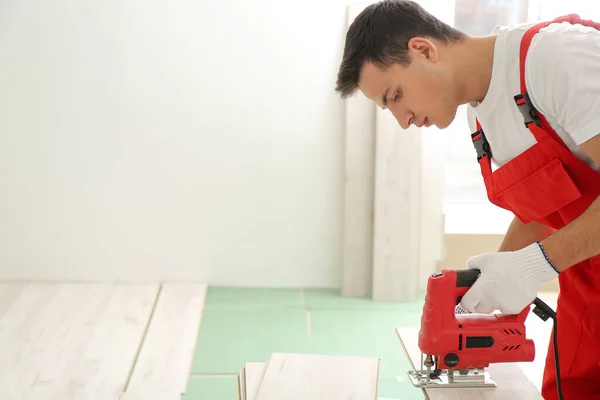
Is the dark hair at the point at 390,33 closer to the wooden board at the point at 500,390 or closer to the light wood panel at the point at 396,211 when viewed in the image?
the wooden board at the point at 500,390

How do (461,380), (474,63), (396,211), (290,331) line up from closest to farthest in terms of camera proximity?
(474,63)
(461,380)
(290,331)
(396,211)

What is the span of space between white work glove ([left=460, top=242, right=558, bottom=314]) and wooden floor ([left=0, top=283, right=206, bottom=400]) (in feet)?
4.76

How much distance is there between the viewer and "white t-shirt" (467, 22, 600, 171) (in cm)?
163

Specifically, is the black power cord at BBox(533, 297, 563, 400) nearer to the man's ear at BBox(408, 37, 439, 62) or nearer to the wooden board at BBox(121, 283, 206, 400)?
the man's ear at BBox(408, 37, 439, 62)

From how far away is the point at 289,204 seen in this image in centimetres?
402

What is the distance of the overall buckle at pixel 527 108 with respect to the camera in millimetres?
1769

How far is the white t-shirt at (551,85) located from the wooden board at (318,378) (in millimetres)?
703

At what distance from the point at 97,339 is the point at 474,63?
217 cm

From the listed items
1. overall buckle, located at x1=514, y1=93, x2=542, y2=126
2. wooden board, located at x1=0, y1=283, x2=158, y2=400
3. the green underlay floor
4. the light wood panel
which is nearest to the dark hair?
overall buckle, located at x1=514, y1=93, x2=542, y2=126

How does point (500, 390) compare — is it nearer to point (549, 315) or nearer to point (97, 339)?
point (549, 315)

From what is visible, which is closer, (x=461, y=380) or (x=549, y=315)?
(x=549, y=315)

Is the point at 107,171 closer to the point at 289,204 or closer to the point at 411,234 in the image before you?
the point at 289,204

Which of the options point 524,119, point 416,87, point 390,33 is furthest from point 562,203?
point 390,33

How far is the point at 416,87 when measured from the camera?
191 centimetres
